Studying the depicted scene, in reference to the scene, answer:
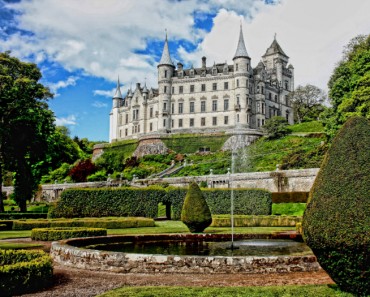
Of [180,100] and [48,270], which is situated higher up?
[180,100]

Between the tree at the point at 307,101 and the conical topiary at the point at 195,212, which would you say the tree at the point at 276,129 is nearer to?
the tree at the point at 307,101

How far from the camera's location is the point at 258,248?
44.7 ft

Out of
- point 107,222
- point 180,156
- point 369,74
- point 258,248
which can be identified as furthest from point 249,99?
point 258,248

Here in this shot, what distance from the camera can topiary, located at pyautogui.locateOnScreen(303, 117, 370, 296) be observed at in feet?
21.3

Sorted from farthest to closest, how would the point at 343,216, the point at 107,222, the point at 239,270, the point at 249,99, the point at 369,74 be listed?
the point at 249,99 < the point at 369,74 < the point at 107,222 < the point at 239,270 < the point at 343,216

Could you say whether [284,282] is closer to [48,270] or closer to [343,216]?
[343,216]

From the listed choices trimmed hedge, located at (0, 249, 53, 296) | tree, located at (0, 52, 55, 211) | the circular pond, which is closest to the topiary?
the circular pond

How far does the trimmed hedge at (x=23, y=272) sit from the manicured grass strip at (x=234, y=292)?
1970mm

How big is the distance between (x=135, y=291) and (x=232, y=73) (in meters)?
68.4

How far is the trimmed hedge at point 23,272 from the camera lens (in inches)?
315

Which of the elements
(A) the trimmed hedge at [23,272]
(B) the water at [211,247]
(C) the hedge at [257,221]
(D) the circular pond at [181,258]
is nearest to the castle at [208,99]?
(C) the hedge at [257,221]

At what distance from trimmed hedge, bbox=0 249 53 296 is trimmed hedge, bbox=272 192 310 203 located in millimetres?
26472

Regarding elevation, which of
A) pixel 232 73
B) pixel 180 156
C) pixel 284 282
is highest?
pixel 232 73

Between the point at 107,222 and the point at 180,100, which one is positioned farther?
the point at 180,100
